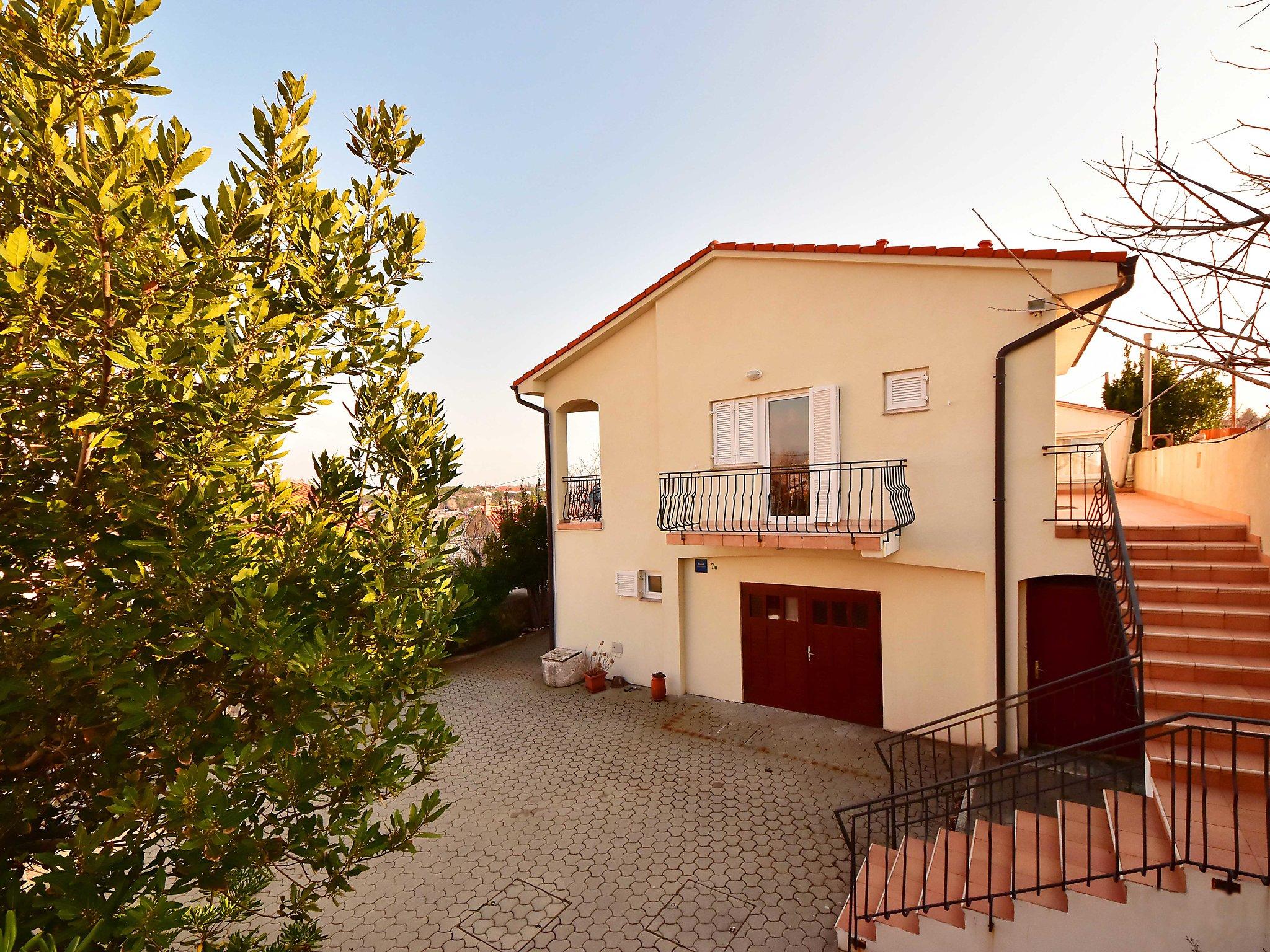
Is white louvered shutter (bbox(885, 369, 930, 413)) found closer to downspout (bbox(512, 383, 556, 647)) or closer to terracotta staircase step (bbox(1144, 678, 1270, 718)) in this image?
terracotta staircase step (bbox(1144, 678, 1270, 718))

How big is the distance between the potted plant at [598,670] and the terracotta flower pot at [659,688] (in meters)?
1.21

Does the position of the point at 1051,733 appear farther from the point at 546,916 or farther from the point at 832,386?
the point at 546,916

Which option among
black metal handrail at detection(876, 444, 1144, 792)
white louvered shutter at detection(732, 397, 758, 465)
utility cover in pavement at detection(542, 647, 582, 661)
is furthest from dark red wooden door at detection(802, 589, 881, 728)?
utility cover in pavement at detection(542, 647, 582, 661)

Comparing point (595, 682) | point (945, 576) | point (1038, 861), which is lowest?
point (595, 682)

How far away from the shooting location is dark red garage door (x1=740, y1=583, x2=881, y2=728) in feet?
30.6

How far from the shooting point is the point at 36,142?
192cm

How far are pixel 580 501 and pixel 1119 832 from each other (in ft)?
33.3

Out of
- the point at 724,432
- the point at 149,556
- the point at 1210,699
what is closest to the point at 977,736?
the point at 1210,699

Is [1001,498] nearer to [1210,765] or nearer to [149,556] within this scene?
[1210,765]

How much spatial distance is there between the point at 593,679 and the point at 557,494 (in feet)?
13.4

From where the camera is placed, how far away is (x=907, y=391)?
28.3 feet

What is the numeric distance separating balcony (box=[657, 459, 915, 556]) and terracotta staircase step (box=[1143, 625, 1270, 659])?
2.92 metres

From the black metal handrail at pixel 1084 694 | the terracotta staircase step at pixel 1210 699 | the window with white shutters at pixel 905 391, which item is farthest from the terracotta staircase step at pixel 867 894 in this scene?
the window with white shutters at pixel 905 391

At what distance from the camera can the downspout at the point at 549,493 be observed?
42.6 ft
